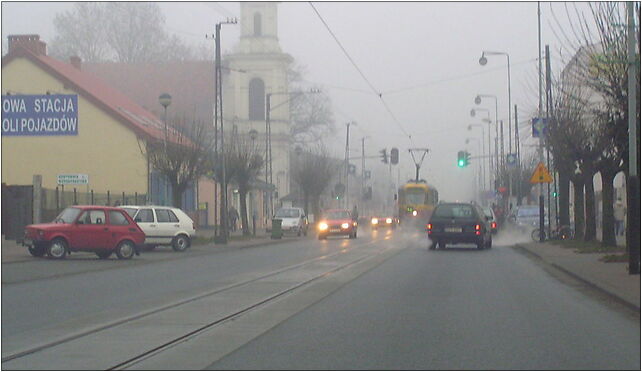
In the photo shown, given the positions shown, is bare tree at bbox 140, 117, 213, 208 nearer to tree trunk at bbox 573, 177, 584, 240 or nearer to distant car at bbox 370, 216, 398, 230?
tree trunk at bbox 573, 177, 584, 240

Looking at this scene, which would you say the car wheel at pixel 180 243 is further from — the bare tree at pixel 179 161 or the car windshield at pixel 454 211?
the car windshield at pixel 454 211

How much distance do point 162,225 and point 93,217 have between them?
244 inches

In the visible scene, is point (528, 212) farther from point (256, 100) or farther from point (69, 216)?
point (256, 100)

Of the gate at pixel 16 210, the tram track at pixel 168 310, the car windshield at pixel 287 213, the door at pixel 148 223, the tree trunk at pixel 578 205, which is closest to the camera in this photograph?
the tram track at pixel 168 310

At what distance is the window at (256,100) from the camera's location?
Answer: 285ft

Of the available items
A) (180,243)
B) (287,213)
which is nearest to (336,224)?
(287,213)

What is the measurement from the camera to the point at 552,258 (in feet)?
93.1

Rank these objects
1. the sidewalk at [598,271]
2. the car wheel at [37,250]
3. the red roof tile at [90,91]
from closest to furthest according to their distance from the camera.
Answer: the sidewalk at [598,271]
the car wheel at [37,250]
the red roof tile at [90,91]

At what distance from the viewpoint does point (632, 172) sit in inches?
792

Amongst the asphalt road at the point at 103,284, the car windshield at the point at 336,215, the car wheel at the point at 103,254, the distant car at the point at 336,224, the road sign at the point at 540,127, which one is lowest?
the asphalt road at the point at 103,284

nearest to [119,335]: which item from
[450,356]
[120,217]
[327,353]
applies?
[327,353]

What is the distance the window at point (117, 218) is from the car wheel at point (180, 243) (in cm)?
601

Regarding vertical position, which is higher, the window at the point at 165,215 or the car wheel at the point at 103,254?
the window at the point at 165,215

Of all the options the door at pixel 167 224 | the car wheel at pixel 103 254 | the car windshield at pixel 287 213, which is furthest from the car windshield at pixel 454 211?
the car windshield at pixel 287 213
